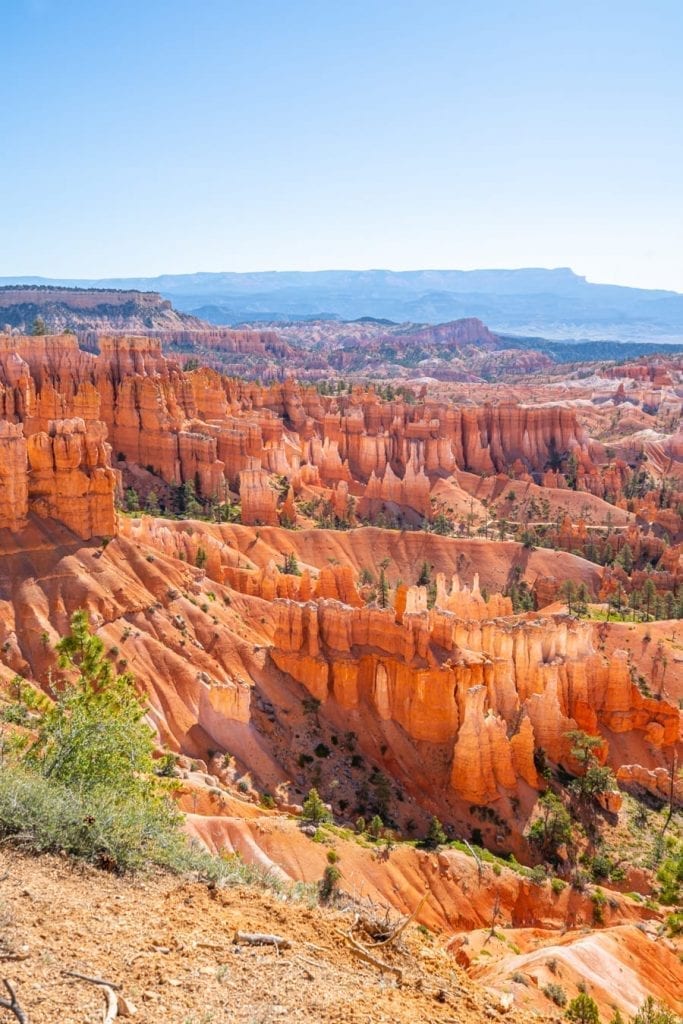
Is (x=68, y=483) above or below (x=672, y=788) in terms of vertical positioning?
above

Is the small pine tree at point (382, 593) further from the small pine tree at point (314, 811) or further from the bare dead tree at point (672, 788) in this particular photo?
the small pine tree at point (314, 811)

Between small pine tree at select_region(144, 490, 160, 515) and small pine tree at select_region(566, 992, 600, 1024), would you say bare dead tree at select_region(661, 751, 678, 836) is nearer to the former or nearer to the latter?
small pine tree at select_region(566, 992, 600, 1024)

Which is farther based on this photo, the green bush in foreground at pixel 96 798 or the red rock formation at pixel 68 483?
the red rock formation at pixel 68 483

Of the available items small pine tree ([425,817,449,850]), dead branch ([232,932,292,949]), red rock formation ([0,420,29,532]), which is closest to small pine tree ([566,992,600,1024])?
dead branch ([232,932,292,949])

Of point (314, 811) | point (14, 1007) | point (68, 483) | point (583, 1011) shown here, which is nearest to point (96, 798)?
point (14, 1007)

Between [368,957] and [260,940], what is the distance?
133cm

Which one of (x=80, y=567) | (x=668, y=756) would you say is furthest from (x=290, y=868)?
(x=668, y=756)

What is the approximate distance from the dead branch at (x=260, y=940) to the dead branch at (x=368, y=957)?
2.92 feet

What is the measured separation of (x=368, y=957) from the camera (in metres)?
9.90

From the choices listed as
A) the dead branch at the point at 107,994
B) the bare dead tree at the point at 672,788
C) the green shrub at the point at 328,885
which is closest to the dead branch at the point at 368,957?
the dead branch at the point at 107,994

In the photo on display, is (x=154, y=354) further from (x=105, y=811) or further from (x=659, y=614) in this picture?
(x=105, y=811)

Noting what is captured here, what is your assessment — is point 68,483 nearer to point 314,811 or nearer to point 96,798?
point 314,811

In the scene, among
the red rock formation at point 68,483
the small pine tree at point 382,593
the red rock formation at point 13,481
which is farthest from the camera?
the small pine tree at point 382,593

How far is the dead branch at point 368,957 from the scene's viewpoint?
32.1 feet
